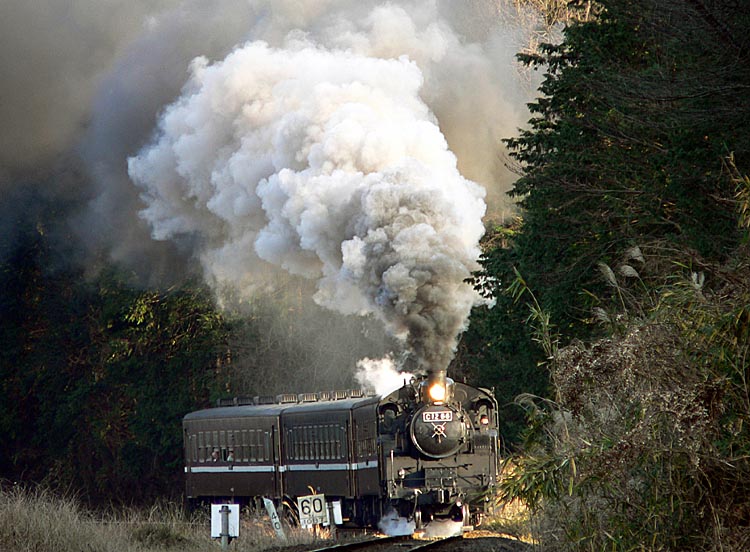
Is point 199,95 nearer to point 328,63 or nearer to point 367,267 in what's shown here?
point 328,63

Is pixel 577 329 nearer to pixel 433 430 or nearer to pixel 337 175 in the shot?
pixel 337 175

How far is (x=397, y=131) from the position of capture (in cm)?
2097

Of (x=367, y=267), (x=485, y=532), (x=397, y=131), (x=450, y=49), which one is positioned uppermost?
(x=450, y=49)

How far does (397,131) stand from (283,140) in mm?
2135

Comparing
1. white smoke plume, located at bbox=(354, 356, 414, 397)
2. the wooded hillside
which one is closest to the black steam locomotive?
the wooded hillside

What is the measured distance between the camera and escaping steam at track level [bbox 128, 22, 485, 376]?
63.0 feet

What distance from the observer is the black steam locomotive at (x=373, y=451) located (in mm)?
17562

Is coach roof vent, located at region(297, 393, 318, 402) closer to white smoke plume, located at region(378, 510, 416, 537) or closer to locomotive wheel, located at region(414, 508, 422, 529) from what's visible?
white smoke plume, located at region(378, 510, 416, 537)

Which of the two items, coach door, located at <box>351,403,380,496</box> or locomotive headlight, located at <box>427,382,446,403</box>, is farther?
coach door, located at <box>351,403,380,496</box>

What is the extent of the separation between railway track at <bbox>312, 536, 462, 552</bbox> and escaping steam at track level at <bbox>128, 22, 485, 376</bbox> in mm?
3220

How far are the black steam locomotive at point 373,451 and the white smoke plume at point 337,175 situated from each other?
0.90 m

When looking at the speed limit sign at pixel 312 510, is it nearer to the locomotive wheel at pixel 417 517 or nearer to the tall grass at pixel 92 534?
the tall grass at pixel 92 534

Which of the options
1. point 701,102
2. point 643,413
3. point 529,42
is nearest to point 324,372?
point 529,42

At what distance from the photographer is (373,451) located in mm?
18344
